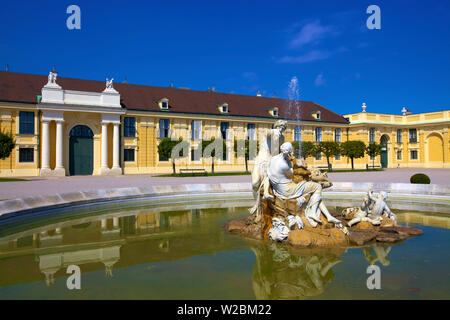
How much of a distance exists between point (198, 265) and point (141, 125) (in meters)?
36.9

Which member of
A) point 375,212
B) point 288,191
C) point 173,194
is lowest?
point 375,212

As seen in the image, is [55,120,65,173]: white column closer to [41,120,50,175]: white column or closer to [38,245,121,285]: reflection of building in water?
[41,120,50,175]: white column

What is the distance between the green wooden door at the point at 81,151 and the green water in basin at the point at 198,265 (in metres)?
30.4

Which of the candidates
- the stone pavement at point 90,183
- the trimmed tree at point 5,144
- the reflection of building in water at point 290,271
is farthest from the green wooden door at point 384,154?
the reflection of building in water at point 290,271

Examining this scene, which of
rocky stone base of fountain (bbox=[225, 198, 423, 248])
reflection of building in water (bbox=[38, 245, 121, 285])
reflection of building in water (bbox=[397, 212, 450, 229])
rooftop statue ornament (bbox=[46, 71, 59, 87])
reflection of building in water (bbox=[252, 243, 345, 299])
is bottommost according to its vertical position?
reflection of building in water (bbox=[252, 243, 345, 299])

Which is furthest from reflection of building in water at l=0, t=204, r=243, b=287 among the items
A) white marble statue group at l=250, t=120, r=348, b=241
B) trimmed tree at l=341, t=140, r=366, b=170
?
trimmed tree at l=341, t=140, r=366, b=170

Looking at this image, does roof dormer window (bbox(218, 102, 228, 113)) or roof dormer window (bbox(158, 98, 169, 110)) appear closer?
roof dormer window (bbox(158, 98, 169, 110))

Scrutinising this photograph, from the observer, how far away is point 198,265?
6188mm

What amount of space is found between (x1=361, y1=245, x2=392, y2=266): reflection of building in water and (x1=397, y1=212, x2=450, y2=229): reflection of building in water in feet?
12.3

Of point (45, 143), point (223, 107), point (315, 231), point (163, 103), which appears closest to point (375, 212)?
point (315, 231)

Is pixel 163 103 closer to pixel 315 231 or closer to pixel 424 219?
pixel 424 219

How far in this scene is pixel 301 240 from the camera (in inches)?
292

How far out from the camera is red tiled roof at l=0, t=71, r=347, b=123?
36.9m

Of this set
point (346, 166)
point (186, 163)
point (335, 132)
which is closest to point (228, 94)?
point (186, 163)
